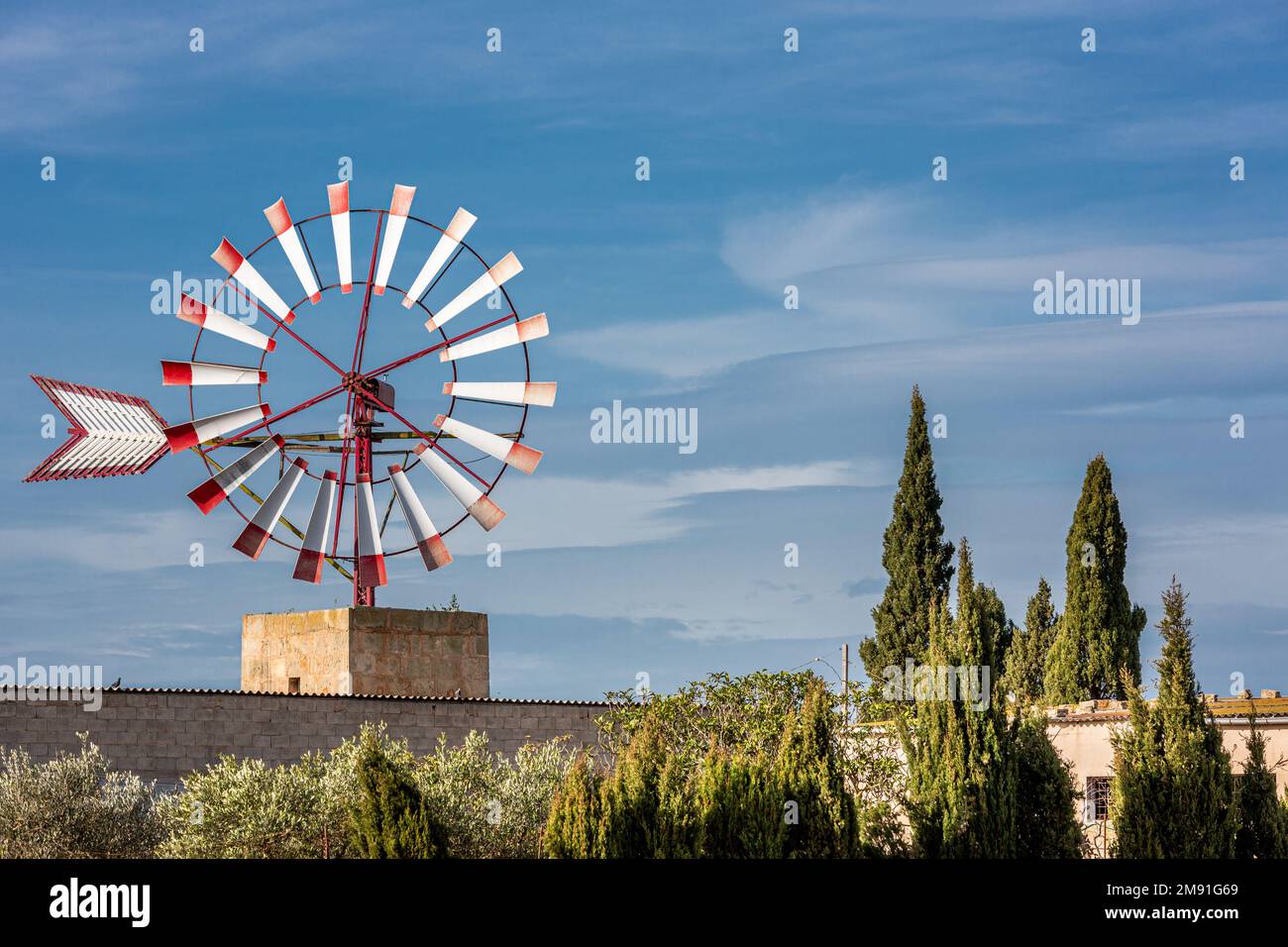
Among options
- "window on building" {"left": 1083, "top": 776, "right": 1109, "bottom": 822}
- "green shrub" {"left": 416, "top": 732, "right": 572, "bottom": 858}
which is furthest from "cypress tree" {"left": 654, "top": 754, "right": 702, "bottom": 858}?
"window on building" {"left": 1083, "top": 776, "right": 1109, "bottom": 822}

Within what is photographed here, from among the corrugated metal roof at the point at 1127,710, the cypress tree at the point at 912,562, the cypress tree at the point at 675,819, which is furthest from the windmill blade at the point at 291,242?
the cypress tree at the point at 912,562

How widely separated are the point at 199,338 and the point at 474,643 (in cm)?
706

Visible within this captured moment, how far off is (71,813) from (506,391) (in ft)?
33.5

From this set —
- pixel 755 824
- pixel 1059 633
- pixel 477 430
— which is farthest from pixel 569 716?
pixel 1059 633

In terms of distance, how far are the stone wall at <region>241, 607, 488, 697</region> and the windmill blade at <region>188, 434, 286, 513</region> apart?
7.73ft

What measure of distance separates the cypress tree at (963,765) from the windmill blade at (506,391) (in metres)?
8.60

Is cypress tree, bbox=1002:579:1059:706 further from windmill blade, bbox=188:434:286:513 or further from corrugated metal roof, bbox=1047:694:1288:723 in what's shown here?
windmill blade, bbox=188:434:286:513

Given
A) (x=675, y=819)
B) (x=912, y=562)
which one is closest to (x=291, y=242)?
(x=675, y=819)

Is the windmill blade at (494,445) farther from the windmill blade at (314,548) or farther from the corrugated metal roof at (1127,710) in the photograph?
the corrugated metal roof at (1127,710)

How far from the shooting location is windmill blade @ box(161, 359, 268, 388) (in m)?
25.6

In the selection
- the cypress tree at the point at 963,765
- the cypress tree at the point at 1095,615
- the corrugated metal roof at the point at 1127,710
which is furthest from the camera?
the cypress tree at the point at 1095,615

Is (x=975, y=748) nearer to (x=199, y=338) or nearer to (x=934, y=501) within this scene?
(x=199, y=338)

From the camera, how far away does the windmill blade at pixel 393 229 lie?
85.8 feet
